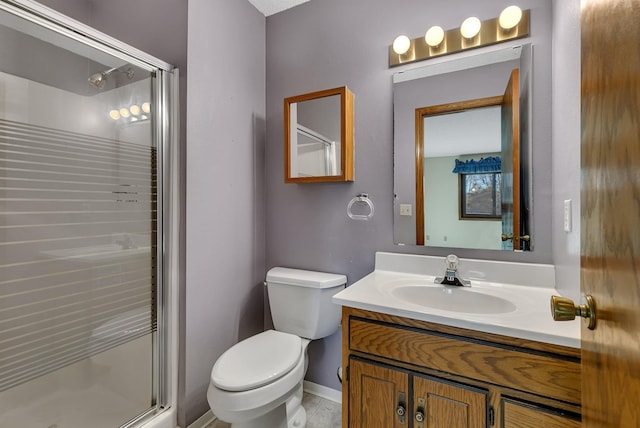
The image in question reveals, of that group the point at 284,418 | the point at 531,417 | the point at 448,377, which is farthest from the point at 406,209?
the point at 284,418

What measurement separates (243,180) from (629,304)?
1.74 m

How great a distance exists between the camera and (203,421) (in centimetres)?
158

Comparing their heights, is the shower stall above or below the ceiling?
below

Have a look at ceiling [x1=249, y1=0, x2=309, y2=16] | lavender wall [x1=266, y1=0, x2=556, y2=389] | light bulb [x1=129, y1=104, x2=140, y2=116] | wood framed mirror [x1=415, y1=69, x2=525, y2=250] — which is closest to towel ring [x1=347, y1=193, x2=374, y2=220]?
lavender wall [x1=266, y1=0, x2=556, y2=389]

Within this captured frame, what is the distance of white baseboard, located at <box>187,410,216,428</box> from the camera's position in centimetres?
154

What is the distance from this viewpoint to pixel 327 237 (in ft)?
5.89

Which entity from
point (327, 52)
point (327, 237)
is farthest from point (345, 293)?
point (327, 52)

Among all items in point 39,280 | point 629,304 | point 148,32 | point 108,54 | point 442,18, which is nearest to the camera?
point 629,304

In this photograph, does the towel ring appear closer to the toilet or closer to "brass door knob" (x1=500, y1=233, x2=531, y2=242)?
the toilet

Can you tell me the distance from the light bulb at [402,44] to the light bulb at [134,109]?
1.32m

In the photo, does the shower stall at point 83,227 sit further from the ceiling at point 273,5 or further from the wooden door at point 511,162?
the wooden door at point 511,162

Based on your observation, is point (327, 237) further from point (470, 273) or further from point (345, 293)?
point (470, 273)

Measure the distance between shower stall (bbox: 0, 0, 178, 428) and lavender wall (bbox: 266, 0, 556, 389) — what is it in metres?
0.69

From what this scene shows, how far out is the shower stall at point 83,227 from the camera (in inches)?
42.2
